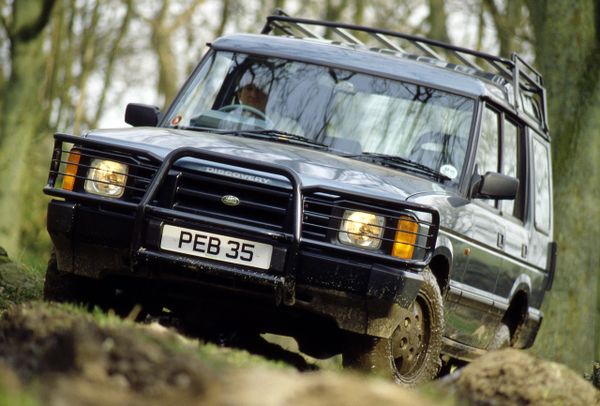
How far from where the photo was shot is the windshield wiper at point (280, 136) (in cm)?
770

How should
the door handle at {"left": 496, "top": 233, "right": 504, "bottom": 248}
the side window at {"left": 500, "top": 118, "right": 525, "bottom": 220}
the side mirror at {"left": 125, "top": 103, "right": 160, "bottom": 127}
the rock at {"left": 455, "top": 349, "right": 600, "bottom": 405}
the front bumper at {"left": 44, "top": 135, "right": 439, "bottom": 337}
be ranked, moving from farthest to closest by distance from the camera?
the side window at {"left": 500, "top": 118, "right": 525, "bottom": 220} → the door handle at {"left": 496, "top": 233, "right": 504, "bottom": 248} → the side mirror at {"left": 125, "top": 103, "right": 160, "bottom": 127} → the front bumper at {"left": 44, "top": 135, "right": 439, "bottom": 337} → the rock at {"left": 455, "top": 349, "right": 600, "bottom": 405}

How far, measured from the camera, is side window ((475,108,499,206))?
8.32 metres

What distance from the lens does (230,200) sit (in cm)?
666

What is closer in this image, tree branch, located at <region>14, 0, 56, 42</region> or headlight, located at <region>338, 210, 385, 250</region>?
headlight, located at <region>338, 210, 385, 250</region>

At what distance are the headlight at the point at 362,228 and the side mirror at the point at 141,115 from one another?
6.72 feet

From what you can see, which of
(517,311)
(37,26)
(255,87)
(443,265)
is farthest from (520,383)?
(37,26)

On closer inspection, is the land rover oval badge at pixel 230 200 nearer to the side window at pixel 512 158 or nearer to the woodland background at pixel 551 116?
the side window at pixel 512 158

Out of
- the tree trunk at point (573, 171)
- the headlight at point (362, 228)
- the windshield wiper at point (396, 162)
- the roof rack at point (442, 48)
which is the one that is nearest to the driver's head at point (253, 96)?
the windshield wiper at point (396, 162)

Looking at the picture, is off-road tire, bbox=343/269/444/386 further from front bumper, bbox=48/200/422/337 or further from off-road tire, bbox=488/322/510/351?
off-road tire, bbox=488/322/510/351

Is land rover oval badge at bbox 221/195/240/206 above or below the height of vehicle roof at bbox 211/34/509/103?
below

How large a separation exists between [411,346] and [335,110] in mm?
1691

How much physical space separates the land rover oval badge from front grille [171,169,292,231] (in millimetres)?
17

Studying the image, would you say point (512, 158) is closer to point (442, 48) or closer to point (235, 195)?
point (442, 48)

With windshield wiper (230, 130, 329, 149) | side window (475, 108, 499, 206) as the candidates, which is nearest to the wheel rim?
windshield wiper (230, 130, 329, 149)
